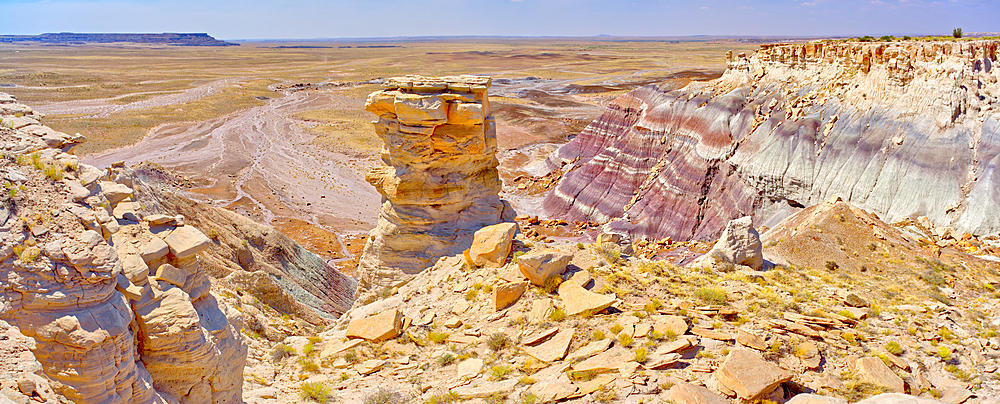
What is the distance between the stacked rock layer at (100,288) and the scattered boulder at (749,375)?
21.5ft

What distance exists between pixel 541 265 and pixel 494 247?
1.76 metres

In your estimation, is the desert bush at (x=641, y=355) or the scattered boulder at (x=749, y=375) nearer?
the scattered boulder at (x=749, y=375)

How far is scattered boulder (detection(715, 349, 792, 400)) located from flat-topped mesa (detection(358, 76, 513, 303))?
339 inches

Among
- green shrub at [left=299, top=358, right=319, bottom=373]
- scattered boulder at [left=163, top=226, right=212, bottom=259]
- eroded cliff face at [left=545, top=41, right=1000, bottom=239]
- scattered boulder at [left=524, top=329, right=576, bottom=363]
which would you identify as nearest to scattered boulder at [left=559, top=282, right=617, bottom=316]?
scattered boulder at [left=524, top=329, right=576, bottom=363]

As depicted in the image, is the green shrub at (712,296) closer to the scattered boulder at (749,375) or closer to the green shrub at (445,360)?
the scattered boulder at (749,375)

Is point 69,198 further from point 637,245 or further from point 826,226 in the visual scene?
point 637,245

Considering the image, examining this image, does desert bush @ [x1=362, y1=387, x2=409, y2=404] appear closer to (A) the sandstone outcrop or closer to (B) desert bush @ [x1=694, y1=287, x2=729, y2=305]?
(B) desert bush @ [x1=694, y1=287, x2=729, y2=305]

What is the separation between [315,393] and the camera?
7785 mm

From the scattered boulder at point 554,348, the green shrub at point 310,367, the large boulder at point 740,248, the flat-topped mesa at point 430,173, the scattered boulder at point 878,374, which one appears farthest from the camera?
the flat-topped mesa at point 430,173

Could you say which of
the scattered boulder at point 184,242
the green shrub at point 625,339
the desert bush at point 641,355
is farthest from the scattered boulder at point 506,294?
the scattered boulder at point 184,242

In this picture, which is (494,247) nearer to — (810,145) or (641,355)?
(641,355)

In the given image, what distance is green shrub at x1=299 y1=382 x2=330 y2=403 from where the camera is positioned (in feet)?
25.2

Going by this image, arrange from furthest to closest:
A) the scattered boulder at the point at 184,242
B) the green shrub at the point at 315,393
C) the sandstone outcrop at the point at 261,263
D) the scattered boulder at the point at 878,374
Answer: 1. the sandstone outcrop at the point at 261,263
2. the green shrub at the point at 315,393
3. the scattered boulder at the point at 184,242
4. the scattered boulder at the point at 878,374

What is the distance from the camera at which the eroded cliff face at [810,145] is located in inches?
796
